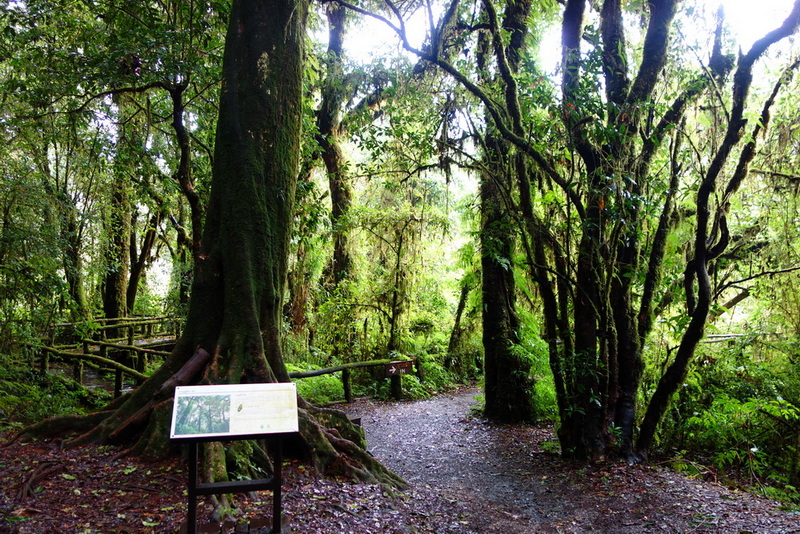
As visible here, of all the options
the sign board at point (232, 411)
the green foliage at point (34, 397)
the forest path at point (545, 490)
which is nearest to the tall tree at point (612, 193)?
the forest path at point (545, 490)

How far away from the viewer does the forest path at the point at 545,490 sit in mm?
4961

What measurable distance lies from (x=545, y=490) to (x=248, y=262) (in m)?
4.42

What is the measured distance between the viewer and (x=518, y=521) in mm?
5148

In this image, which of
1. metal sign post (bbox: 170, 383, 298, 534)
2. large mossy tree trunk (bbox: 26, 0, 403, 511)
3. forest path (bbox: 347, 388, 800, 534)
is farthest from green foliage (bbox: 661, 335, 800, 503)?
metal sign post (bbox: 170, 383, 298, 534)

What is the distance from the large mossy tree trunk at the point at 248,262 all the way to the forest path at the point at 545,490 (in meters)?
1.21

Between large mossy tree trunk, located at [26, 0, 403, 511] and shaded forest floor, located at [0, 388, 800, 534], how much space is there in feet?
1.09

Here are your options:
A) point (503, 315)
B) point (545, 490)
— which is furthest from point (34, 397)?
point (503, 315)

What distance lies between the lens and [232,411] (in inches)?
133

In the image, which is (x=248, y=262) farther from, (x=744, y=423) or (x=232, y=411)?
(x=744, y=423)

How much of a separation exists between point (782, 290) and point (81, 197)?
18.0 metres

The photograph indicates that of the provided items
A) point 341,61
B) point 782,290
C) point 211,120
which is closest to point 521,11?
point 341,61

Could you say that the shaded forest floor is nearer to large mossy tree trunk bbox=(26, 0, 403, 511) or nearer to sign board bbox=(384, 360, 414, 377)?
large mossy tree trunk bbox=(26, 0, 403, 511)

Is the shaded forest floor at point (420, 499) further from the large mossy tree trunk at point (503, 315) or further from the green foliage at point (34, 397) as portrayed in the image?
the green foliage at point (34, 397)

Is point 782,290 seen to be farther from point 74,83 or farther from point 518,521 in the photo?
point 74,83
